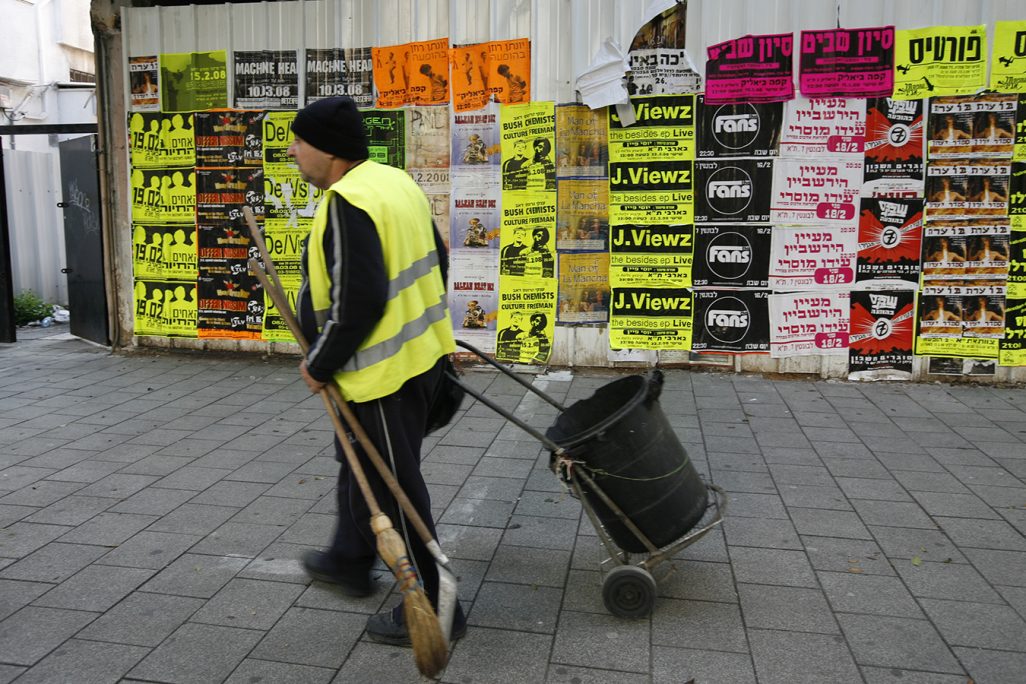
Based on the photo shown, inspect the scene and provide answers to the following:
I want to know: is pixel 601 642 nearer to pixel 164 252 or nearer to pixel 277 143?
pixel 277 143

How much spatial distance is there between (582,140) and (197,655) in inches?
213

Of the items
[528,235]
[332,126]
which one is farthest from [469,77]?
[332,126]

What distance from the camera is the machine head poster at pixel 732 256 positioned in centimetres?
697

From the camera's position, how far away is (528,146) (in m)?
7.21

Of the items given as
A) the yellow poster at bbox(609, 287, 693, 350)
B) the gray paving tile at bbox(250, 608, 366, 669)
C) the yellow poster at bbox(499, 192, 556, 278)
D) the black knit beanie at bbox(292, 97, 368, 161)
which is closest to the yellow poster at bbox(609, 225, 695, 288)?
the yellow poster at bbox(609, 287, 693, 350)

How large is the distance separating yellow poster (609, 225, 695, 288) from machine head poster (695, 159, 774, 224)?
0.25 meters

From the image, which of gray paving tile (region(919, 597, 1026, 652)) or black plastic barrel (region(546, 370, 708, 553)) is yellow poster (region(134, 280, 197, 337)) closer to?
black plastic barrel (region(546, 370, 708, 553))

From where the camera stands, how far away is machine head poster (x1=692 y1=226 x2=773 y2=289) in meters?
6.97

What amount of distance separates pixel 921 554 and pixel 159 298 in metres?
7.35

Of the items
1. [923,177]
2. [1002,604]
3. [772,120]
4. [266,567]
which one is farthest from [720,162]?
[266,567]

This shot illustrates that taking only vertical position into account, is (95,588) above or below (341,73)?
below

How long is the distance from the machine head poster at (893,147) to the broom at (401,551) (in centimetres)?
553

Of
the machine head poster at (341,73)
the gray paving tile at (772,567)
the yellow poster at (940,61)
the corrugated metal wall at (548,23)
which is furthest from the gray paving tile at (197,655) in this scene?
the yellow poster at (940,61)

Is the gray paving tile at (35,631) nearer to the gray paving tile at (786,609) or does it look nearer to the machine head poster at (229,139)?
the gray paving tile at (786,609)
